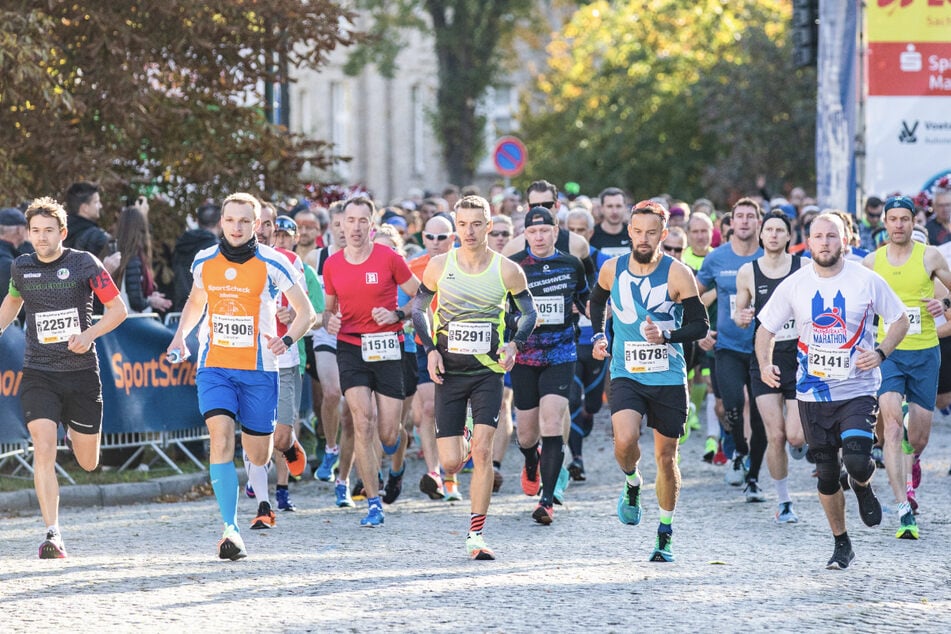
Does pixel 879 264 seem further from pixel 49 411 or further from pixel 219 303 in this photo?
pixel 49 411

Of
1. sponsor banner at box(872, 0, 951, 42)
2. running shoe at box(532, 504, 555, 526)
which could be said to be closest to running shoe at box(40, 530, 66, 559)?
running shoe at box(532, 504, 555, 526)

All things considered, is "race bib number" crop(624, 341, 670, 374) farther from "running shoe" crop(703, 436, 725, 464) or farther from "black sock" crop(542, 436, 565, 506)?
"running shoe" crop(703, 436, 725, 464)

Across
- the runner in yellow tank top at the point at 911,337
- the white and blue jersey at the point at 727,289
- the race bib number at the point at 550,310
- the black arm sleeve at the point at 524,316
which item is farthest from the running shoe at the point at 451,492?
the runner in yellow tank top at the point at 911,337

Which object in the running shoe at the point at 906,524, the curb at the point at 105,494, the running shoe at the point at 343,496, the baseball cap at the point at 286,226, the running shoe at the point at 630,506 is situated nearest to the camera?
the running shoe at the point at 630,506

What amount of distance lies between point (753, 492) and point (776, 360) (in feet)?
3.67

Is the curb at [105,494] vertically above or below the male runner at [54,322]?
below

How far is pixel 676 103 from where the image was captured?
38781 millimetres

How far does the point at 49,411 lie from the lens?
966 centimetres

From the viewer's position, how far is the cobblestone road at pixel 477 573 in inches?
299

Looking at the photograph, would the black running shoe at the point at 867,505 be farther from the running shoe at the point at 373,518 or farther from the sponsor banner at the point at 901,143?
the sponsor banner at the point at 901,143

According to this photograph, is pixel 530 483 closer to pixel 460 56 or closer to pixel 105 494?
pixel 105 494

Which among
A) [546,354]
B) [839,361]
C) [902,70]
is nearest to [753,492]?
[546,354]

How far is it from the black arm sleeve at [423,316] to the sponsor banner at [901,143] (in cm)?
1203

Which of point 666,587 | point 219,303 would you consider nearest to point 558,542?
point 666,587
